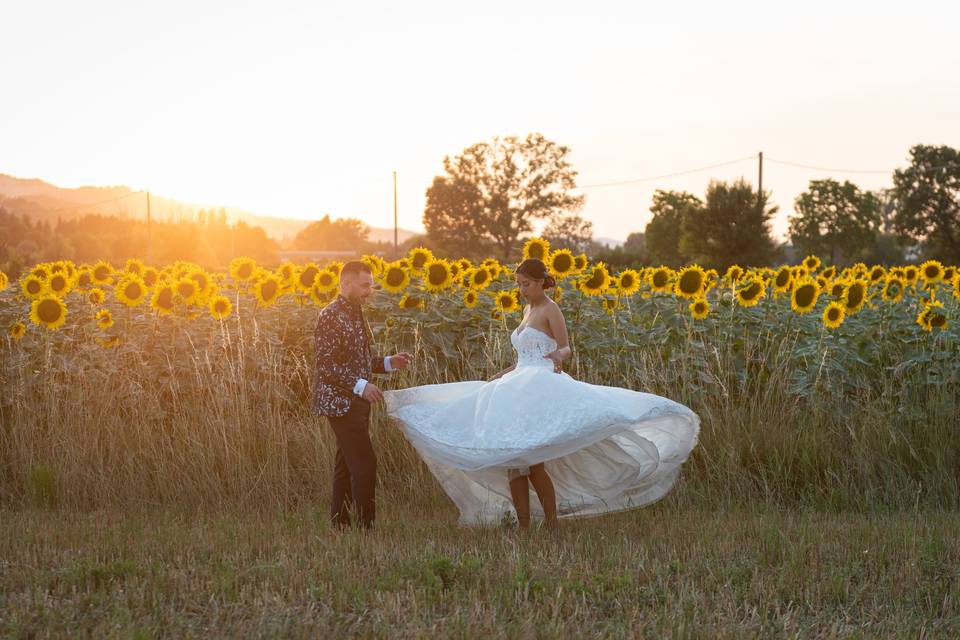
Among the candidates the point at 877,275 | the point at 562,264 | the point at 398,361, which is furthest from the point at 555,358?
the point at 877,275

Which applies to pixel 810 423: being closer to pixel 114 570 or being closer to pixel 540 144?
pixel 114 570

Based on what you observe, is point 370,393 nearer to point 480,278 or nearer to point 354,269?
point 354,269

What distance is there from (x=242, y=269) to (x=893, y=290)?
5.96 m

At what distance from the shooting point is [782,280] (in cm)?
942

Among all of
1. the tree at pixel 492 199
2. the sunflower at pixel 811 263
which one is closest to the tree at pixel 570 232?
the tree at pixel 492 199

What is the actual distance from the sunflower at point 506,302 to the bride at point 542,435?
2.00 meters

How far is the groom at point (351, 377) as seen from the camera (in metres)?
6.16

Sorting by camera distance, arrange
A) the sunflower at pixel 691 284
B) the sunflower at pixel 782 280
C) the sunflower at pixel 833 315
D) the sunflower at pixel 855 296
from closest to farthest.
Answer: the sunflower at pixel 833 315
the sunflower at pixel 855 296
the sunflower at pixel 691 284
the sunflower at pixel 782 280

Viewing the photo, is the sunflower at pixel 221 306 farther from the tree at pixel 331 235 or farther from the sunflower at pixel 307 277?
the tree at pixel 331 235

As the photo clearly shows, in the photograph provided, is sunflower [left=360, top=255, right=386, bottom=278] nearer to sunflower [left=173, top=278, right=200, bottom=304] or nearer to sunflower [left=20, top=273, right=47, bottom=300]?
sunflower [left=173, top=278, right=200, bottom=304]

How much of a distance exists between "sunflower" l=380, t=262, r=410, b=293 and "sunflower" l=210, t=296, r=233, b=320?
135 centimetres

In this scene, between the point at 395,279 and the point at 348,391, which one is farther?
the point at 395,279

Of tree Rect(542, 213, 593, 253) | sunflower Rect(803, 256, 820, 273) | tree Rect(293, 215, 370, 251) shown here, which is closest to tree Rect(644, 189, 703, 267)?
tree Rect(542, 213, 593, 253)

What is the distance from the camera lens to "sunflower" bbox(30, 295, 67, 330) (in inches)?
339
